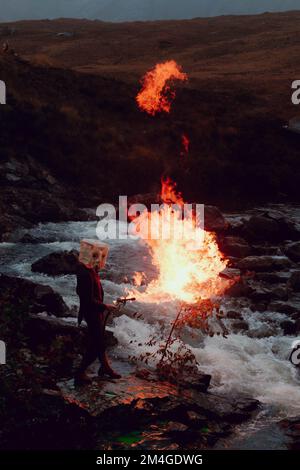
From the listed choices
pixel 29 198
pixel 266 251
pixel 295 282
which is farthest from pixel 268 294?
pixel 29 198

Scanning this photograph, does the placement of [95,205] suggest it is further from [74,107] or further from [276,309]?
[276,309]

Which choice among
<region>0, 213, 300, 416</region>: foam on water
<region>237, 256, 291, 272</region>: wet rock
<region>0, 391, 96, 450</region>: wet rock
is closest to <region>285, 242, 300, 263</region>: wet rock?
<region>237, 256, 291, 272</region>: wet rock

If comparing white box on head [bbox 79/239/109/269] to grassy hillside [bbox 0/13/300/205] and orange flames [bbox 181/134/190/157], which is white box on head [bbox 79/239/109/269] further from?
orange flames [bbox 181/134/190/157]

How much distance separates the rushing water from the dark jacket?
9.01 ft

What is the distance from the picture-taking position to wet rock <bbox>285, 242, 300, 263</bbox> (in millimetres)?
24734

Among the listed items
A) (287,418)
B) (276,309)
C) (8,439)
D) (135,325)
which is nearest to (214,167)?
(276,309)

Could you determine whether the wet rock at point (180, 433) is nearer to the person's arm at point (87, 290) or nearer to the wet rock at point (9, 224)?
the person's arm at point (87, 290)

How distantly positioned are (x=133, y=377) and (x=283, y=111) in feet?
137

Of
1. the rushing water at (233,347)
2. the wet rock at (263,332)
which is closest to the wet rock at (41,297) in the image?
the rushing water at (233,347)

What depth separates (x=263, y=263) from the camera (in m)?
23.0

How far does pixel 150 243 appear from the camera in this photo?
25969 millimetres

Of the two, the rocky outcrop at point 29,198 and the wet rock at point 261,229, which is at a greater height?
the rocky outcrop at point 29,198

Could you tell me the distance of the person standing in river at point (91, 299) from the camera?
10.2 meters

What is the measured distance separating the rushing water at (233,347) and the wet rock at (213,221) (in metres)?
5.43
